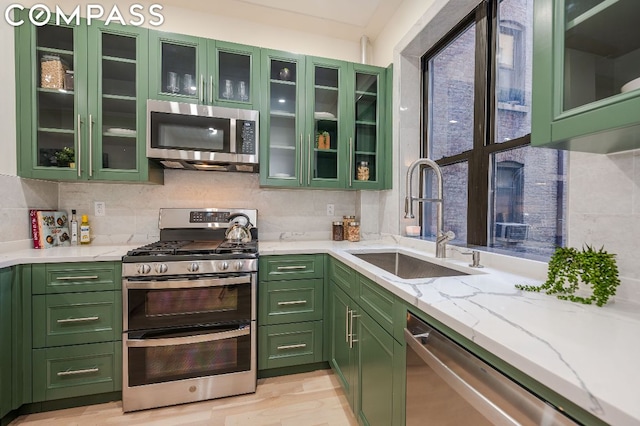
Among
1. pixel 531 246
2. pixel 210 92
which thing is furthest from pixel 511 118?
pixel 210 92

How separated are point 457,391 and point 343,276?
1.03 metres

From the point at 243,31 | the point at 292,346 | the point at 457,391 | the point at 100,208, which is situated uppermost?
the point at 243,31

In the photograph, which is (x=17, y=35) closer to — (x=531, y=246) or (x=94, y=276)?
(x=94, y=276)

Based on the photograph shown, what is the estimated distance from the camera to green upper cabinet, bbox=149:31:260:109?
Result: 201 cm

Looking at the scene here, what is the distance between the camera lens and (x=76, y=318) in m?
1.67

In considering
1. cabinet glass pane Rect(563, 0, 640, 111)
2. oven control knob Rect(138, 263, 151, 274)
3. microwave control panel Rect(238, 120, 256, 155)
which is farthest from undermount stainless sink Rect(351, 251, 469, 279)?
oven control knob Rect(138, 263, 151, 274)

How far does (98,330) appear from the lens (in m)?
1.70

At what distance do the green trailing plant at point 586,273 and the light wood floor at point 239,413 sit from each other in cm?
131

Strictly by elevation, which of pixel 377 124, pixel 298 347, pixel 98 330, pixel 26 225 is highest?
pixel 377 124

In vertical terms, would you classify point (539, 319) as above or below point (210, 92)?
below

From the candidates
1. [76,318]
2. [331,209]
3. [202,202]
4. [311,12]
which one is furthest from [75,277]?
[311,12]

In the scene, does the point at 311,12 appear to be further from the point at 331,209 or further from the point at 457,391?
the point at 457,391

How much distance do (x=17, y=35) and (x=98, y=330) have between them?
1.99 metres

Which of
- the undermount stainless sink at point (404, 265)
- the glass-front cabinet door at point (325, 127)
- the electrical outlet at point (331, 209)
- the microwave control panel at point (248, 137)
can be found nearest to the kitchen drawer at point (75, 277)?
the microwave control panel at point (248, 137)
